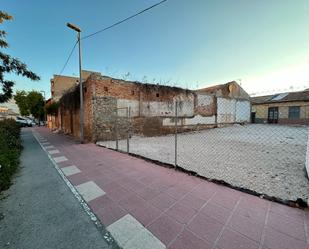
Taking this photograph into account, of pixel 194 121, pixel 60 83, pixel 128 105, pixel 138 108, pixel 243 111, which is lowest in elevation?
pixel 194 121

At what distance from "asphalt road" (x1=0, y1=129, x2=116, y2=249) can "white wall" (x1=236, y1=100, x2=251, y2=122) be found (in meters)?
20.4

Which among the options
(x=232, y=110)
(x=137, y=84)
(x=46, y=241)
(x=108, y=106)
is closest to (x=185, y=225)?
(x=46, y=241)

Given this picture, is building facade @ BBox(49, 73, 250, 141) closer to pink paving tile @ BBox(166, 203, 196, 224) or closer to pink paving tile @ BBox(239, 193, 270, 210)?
pink paving tile @ BBox(166, 203, 196, 224)

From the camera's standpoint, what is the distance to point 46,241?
169cm

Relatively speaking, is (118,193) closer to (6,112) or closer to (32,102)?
(32,102)

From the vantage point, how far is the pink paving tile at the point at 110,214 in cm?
203

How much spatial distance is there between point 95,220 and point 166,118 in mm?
9964

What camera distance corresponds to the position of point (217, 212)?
215 cm

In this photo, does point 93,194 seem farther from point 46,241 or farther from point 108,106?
point 108,106

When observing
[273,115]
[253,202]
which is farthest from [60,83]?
[273,115]

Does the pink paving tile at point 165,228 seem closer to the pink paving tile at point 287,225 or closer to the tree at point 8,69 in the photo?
the pink paving tile at point 287,225

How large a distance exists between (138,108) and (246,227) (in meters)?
9.11

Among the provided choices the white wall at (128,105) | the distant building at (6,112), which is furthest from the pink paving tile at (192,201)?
the distant building at (6,112)

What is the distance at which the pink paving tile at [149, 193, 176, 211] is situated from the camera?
7.63ft
